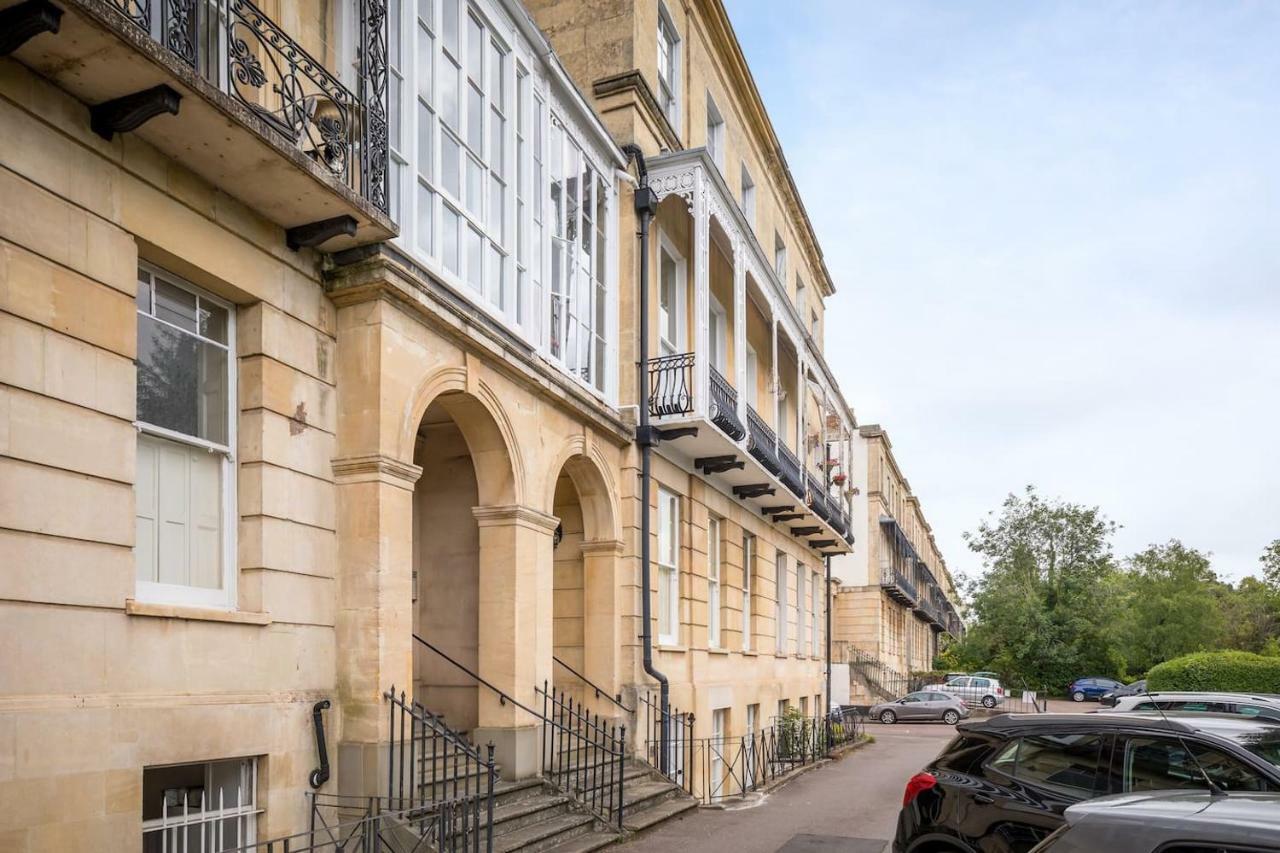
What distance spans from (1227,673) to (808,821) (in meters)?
23.8

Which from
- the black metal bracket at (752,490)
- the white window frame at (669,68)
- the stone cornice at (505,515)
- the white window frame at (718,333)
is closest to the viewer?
the stone cornice at (505,515)

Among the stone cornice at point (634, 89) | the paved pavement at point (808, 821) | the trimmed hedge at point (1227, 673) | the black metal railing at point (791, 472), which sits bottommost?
the trimmed hedge at point (1227, 673)

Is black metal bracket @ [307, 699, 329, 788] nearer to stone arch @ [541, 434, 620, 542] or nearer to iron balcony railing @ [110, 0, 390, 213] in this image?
iron balcony railing @ [110, 0, 390, 213]

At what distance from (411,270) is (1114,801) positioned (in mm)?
7390

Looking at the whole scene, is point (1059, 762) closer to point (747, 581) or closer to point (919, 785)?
point (919, 785)

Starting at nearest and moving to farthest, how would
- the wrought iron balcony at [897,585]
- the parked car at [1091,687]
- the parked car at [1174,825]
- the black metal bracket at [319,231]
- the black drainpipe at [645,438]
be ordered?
the parked car at [1174,825] < the black metal bracket at [319,231] < the black drainpipe at [645,438] < the wrought iron balcony at [897,585] < the parked car at [1091,687]

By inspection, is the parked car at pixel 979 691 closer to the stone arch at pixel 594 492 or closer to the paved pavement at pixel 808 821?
the paved pavement at pixel 808 821

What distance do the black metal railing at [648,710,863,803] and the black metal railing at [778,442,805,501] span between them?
466cm

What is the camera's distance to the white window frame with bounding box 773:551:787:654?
81.8ft

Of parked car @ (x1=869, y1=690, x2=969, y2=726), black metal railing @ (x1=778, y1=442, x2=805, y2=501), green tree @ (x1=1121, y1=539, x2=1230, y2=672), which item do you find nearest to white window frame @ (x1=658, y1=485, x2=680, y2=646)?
black metal railing @ (x1=778, y1=442, x2=805, y2=501)

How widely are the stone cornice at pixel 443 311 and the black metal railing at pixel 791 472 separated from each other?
8310 mm

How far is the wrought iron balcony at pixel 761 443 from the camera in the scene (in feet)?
61.9

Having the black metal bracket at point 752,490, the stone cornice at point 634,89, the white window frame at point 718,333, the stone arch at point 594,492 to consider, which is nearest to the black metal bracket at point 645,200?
the stone cornice at point 634,89

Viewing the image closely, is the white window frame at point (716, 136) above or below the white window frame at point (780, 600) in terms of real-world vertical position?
above
